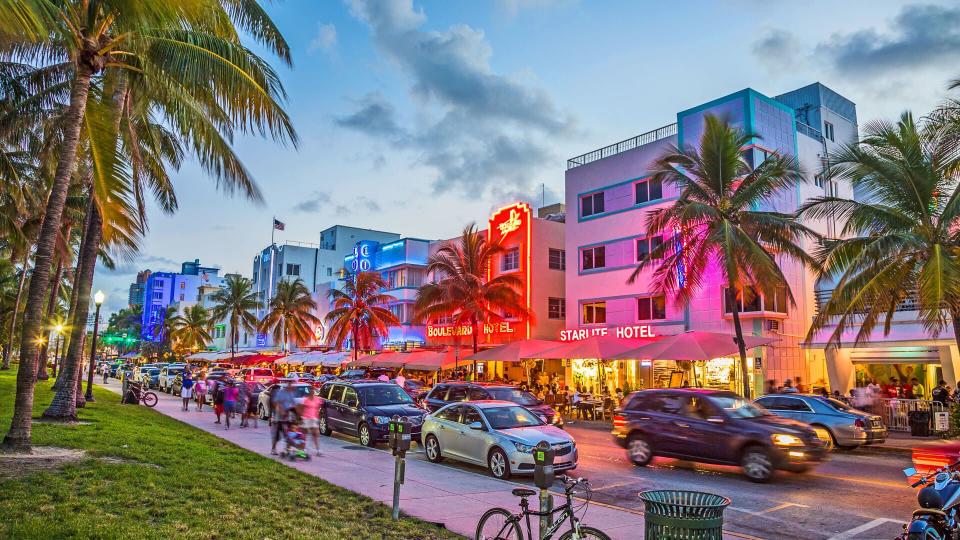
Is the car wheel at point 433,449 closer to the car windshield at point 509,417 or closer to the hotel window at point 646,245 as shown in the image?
the car windshield at point 509,417

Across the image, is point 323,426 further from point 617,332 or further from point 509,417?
point 617,332

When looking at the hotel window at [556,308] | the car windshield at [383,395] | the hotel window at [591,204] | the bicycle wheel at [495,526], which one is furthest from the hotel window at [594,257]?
the bicycle wheel at [495,526]

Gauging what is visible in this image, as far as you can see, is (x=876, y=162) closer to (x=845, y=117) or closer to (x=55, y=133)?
(x=845, y=117)

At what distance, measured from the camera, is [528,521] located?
21.0 feet

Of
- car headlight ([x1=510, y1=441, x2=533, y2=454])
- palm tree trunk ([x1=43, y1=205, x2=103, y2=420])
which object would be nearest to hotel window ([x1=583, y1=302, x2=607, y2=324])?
car headlight ([x1=510, y1=441, x2=533, y2=454])

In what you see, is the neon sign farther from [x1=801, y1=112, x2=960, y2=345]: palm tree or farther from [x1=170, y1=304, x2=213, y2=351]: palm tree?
[x1=170, y1=304, x2=213, y2=351]: palm tree

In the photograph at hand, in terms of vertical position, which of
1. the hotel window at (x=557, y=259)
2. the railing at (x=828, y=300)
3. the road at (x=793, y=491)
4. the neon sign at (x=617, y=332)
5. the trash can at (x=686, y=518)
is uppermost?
the hotel window at (x=557, y=259)

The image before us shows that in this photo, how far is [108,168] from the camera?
13.6m

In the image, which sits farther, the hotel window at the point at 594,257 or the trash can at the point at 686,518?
the hotel window at the point at 594,257

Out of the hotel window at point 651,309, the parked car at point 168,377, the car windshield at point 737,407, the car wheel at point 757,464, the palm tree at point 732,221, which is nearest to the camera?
the car wheel at point 757,464

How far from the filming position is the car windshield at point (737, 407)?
45.5ft

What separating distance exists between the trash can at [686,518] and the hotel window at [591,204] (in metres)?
30.0

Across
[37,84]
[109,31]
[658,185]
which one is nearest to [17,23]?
[109,31]

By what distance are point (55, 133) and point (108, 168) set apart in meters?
11.8
